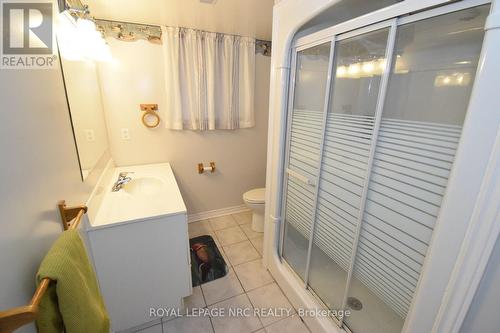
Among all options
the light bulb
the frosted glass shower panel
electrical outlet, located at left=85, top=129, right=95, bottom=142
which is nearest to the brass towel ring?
electrical outlet, located at left=85, top=129, right=95, bottom=142

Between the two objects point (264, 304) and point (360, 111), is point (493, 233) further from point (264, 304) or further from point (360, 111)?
point (264, 304)

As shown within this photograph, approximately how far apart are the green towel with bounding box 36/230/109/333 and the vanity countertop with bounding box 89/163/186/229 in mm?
560

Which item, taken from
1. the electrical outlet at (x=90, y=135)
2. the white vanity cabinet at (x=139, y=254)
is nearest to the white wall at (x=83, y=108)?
the electrical outlet at (x=90, y=135)

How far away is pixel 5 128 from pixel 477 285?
1424 mm

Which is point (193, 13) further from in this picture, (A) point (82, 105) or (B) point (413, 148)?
(B) point (413, 148)

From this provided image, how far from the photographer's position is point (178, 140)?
2447 millimetres

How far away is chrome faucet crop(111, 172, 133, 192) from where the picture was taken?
1.71 meters

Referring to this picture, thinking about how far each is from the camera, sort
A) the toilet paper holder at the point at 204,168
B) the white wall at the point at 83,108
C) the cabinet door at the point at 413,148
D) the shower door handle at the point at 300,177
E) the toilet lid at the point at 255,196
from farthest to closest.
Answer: the toilet paper holder at the point at 204,168, the toilet lid at the point at 255,196, the shower door handle at the point at 300,177, the white wall at the point at 83,108, the cabinet door at the point at 413,148

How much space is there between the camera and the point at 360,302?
1.22m

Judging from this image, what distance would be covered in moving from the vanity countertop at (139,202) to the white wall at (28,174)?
0.38 metres

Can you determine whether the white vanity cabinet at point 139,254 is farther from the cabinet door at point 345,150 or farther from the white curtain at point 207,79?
the white curtain at point 207,79

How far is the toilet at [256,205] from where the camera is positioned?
2.41m

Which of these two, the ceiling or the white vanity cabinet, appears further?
the ceiling

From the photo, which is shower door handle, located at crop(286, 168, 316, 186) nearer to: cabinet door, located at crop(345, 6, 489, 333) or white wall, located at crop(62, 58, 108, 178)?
cabinet door, located at crop(345, 6, 489, 333)
